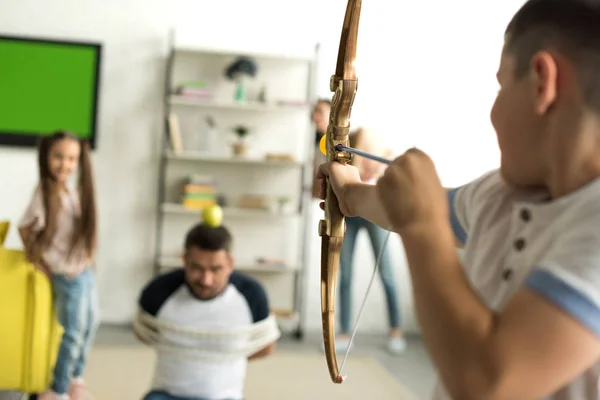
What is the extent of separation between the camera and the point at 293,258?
414 cm

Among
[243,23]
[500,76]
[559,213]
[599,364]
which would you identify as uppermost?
[243,23]

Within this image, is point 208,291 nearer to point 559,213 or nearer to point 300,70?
point 559,213

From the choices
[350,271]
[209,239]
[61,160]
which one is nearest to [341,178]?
[209,239]

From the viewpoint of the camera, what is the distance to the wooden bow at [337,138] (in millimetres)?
809

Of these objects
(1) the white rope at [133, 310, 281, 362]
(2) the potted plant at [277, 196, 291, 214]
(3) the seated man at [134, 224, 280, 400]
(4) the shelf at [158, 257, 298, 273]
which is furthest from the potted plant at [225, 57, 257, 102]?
(1) the white rope at [133, 310, 281, 362]

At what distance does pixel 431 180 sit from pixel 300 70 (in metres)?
3.59

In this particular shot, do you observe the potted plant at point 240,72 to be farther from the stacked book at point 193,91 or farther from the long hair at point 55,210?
the long hair at point 55,210

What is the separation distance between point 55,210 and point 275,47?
1.84 m

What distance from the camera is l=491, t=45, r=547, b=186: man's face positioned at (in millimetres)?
510

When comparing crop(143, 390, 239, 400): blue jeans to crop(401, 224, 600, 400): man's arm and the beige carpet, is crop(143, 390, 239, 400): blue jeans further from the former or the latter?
crop(401, 224, 600, 400): man's arm

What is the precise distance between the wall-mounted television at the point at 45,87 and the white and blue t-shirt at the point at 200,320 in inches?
80.1

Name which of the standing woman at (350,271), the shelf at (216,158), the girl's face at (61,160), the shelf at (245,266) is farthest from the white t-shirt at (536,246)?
the shelf at (245,266)

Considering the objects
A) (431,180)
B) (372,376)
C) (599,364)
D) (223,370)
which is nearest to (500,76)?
(431,180)

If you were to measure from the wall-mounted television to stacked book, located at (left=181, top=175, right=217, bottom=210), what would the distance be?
0.64 metres
